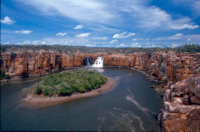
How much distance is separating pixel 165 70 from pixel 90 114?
20366mm

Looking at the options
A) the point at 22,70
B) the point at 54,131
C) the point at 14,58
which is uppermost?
the point at 14,58

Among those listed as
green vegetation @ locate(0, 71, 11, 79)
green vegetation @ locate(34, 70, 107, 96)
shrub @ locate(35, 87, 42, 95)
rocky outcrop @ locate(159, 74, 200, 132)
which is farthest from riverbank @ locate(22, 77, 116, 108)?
rocky outcrop @ locate(159, 74, 200, 132)

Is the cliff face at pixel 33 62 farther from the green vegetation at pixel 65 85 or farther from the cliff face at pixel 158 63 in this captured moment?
the cliff face at pixel 158 63

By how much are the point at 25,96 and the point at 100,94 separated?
13.0 meters

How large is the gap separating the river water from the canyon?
4914 millimetres

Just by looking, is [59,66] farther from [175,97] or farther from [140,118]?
[175,97]

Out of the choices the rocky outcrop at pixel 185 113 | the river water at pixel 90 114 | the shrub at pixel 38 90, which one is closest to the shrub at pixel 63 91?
the river water at pixel 90 114

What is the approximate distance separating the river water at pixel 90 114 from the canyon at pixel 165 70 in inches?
193

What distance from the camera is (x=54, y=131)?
14445 mm

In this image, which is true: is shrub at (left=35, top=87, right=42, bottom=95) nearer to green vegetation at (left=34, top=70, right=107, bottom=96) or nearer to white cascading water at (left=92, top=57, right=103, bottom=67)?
green vegetation at (left=34, top=70, right=107, bottom=96)

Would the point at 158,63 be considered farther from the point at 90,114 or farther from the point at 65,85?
the point at 90,114

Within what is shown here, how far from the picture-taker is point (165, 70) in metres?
30.3

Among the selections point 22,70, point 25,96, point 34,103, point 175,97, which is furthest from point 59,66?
point 175,97

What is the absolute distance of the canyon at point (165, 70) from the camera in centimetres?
Result: 583
